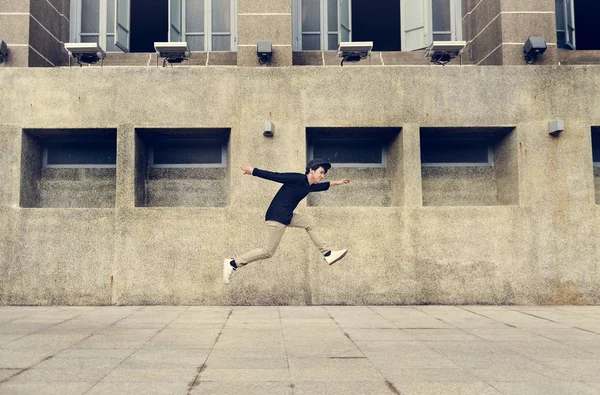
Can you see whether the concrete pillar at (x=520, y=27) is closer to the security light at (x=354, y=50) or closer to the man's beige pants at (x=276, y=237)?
the security light at (x=354, y=50)

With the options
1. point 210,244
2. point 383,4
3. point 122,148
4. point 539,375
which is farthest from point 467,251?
point 383,4

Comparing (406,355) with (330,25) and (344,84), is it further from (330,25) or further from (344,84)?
(330,25)

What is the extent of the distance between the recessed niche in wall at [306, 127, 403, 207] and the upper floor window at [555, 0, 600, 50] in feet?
17.2

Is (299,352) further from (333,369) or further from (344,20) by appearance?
(344,20)

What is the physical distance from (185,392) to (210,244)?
690 centimetres

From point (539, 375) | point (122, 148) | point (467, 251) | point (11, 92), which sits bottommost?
point (539, 375)

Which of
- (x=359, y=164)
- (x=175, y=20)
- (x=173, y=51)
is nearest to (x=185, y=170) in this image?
(x=173, y=51)

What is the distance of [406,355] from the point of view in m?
6.31

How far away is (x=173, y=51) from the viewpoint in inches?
478

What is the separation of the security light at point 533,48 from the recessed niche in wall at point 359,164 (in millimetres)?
3518

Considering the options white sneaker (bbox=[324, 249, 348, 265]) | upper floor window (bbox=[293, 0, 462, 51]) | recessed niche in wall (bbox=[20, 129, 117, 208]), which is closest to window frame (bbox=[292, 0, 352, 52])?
upper floor window (bbox=[293, 0, 462, 51])

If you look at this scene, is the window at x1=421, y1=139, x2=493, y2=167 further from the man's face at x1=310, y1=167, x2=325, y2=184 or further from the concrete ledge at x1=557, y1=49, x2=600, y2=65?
the man's face at x1=310, y1=167, x2=325, y2=184

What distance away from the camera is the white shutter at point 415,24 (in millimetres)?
12609

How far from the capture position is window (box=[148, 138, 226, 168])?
41.8 feet
